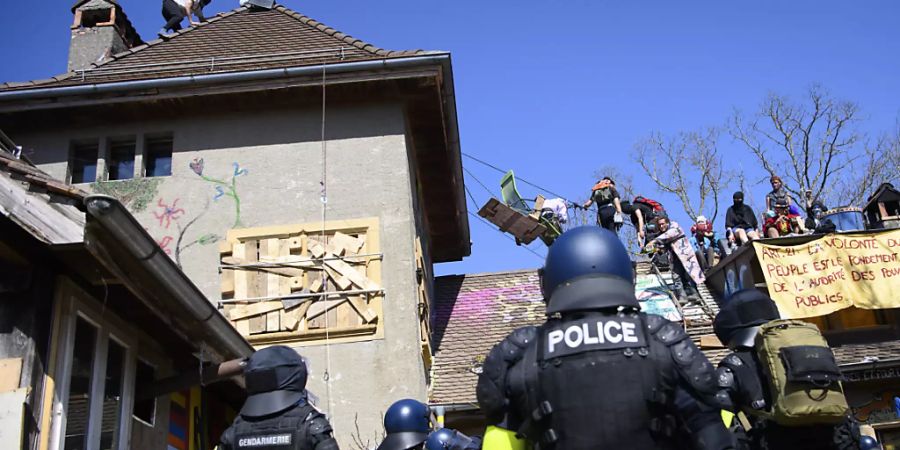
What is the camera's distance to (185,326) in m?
7.89

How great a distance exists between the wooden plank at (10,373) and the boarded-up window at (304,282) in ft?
21.5

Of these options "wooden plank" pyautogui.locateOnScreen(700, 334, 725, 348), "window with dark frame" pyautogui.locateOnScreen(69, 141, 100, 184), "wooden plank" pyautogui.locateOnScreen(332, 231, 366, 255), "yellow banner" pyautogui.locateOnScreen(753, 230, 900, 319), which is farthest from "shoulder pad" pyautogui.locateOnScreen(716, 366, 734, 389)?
"window with dark frame" pyautogui.locateOnScreen(69, 141, 100, 184)

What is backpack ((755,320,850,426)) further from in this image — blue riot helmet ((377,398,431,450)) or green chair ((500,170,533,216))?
green chair ((500,170,533,216))

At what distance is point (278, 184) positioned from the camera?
45.5ft

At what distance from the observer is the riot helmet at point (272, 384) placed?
5363mm

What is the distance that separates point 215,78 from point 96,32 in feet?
15.8

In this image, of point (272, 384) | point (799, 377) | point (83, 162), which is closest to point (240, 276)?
point (83, 162)

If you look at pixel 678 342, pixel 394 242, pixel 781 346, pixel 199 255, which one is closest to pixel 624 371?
pixel 678 342

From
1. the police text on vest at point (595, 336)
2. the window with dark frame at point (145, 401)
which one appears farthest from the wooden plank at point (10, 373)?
the police text on vest at point (595, 336)

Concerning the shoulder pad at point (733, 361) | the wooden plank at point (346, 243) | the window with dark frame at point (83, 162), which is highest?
the window with dark frame at point (83, 162)

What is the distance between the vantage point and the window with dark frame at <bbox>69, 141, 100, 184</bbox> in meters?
14.4

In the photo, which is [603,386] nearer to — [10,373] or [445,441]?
[445,441]

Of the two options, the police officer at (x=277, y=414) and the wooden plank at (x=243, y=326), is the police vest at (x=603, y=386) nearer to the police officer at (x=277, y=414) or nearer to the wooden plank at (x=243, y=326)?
the police officer at (x=277, y=414)

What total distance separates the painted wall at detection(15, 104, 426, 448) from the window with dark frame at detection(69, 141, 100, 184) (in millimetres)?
168
